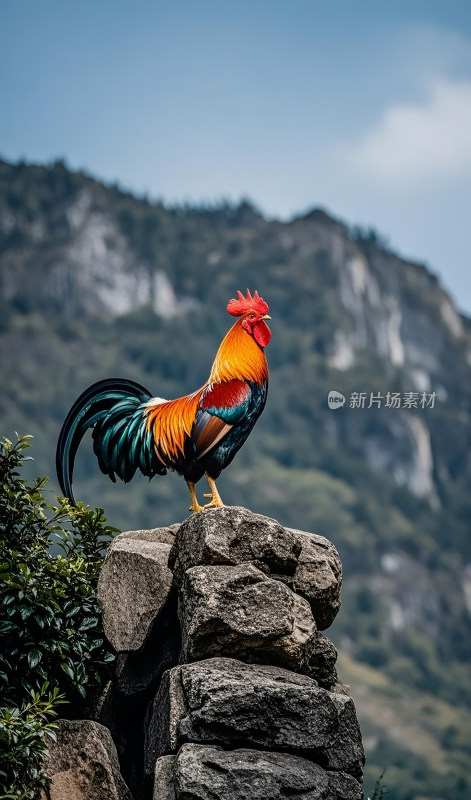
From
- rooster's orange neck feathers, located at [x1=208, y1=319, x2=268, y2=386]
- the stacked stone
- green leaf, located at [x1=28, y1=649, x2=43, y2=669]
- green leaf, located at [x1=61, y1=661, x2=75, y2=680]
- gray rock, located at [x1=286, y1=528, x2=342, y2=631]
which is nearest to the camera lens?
the stacked stone

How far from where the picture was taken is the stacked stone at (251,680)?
1162cm

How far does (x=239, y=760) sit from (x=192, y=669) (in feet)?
3.01

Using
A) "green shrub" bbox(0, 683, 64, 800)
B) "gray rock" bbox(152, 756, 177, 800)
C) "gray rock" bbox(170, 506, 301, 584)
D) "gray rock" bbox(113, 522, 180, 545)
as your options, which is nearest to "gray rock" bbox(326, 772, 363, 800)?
"gray rock" bbox(152, 756, 177, 800)

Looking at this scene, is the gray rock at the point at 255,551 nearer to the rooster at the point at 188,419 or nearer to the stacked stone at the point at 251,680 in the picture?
the stacked stone at the point at 251,680

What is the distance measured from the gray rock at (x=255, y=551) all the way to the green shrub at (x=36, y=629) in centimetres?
99

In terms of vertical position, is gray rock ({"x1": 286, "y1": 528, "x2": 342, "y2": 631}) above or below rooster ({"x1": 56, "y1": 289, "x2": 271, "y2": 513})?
below

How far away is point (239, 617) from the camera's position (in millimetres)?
12289

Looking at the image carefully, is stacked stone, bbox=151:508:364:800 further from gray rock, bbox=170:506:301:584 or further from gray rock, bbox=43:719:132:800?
gray rock, bbox=43:719:132:800

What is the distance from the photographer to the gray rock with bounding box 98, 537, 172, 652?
42.8 feet

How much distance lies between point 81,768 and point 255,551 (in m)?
2.41

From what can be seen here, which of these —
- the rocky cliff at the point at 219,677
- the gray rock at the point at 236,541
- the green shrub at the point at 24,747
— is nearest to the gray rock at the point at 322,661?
the rocky cliff at the point at 219,677

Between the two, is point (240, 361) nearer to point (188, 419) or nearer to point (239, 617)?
point (188, 419)

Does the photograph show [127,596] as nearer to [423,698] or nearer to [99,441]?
[99,441]

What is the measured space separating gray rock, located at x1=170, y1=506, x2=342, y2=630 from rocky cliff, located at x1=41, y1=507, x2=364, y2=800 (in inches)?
0.5
